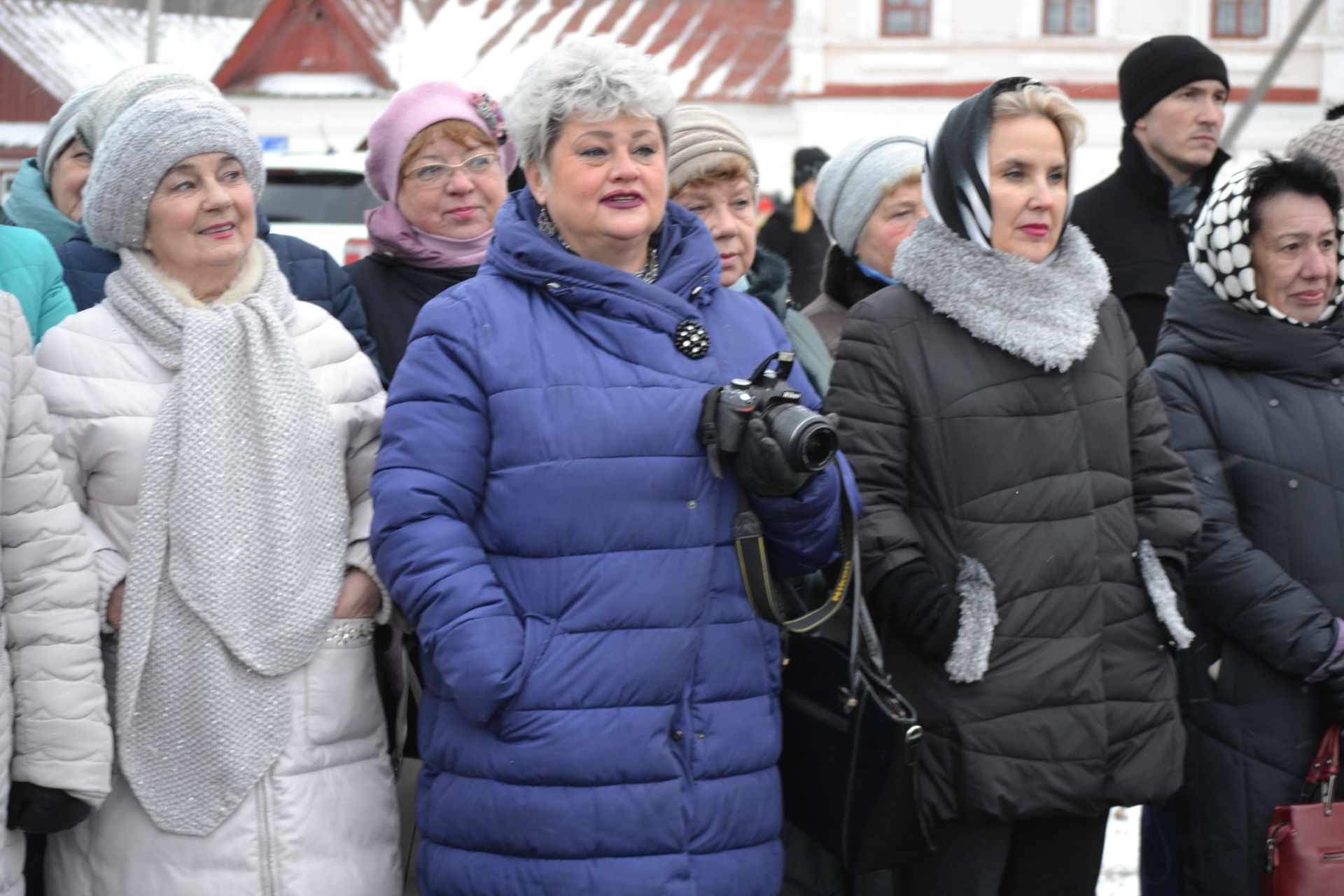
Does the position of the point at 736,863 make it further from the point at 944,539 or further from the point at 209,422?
the point at 209,422

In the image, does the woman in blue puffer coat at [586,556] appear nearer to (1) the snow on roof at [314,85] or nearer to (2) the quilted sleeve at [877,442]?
(2) the quilted sleeve at [877,442]

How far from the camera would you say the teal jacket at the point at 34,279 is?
3324mm

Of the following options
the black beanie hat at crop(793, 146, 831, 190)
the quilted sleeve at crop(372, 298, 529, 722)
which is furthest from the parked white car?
the quilted sleeve at crop(372, 298, 529, 722)

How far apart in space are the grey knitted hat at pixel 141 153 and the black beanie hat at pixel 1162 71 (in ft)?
9.93

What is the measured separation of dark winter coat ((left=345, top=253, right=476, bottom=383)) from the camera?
12.5 feet

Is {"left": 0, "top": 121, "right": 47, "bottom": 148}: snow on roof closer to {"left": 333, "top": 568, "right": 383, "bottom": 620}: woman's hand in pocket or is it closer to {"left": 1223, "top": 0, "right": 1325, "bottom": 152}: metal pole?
{"left": 1223, "top": 0, "right": 1325, "bottom": 152}: metal pole

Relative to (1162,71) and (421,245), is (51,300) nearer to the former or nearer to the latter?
(421,245)

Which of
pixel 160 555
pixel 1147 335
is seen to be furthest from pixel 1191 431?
pixel 160 555

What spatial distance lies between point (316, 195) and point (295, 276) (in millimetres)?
5924

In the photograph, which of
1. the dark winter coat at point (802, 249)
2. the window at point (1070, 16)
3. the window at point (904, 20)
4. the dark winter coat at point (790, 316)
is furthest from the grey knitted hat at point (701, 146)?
the window at point (1070, 16)

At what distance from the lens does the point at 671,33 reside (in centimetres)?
1656

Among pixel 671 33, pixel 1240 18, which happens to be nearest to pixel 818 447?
pixel 671 33

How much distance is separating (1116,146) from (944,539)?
13739 millimetres

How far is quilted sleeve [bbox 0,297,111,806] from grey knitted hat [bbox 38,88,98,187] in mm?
1794
